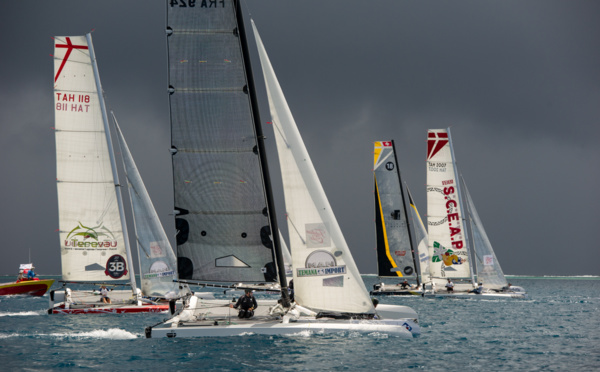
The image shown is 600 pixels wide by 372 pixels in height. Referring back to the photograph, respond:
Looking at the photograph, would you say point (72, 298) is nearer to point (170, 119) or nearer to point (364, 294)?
point (170, 119)

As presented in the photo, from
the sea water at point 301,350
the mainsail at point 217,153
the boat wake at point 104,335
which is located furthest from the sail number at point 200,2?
the boat wake at point 104,335

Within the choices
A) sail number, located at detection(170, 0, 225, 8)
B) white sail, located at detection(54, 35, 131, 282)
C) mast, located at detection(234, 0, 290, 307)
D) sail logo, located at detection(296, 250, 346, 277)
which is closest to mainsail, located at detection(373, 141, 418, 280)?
white sail, located at detection(54, 35, 131, 282)

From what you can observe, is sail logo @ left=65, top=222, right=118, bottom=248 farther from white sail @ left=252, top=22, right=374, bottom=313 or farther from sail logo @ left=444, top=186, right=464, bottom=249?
sail logo @ left=444, top=186, right=464, bottom=249

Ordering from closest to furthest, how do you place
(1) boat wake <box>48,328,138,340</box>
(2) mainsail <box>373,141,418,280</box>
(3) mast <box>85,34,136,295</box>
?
(1) boat wake <box>48,328,138,340</box>
(3) mast <box>85,34,136,295</box>
(2) mainsail <box>373,141,418,280</box>

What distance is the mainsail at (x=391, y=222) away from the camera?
2105 inches

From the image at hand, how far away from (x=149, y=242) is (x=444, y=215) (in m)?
23.9

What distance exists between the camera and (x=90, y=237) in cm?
3325

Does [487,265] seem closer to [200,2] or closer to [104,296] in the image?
[104,296]

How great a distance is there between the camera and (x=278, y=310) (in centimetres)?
2138

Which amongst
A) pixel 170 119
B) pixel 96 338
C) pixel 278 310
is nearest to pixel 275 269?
pixel 278 310

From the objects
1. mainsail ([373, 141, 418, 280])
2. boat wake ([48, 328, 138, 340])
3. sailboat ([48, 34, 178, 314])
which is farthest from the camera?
mainsail ([373, 141, 418, 280])

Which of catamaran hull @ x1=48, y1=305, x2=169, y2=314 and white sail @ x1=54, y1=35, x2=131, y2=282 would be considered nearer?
catamaran hull @ x1=48, y1=305, x2=169, y2=314

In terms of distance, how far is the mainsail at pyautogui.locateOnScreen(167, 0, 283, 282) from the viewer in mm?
21031

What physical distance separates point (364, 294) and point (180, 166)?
6.79 meters
